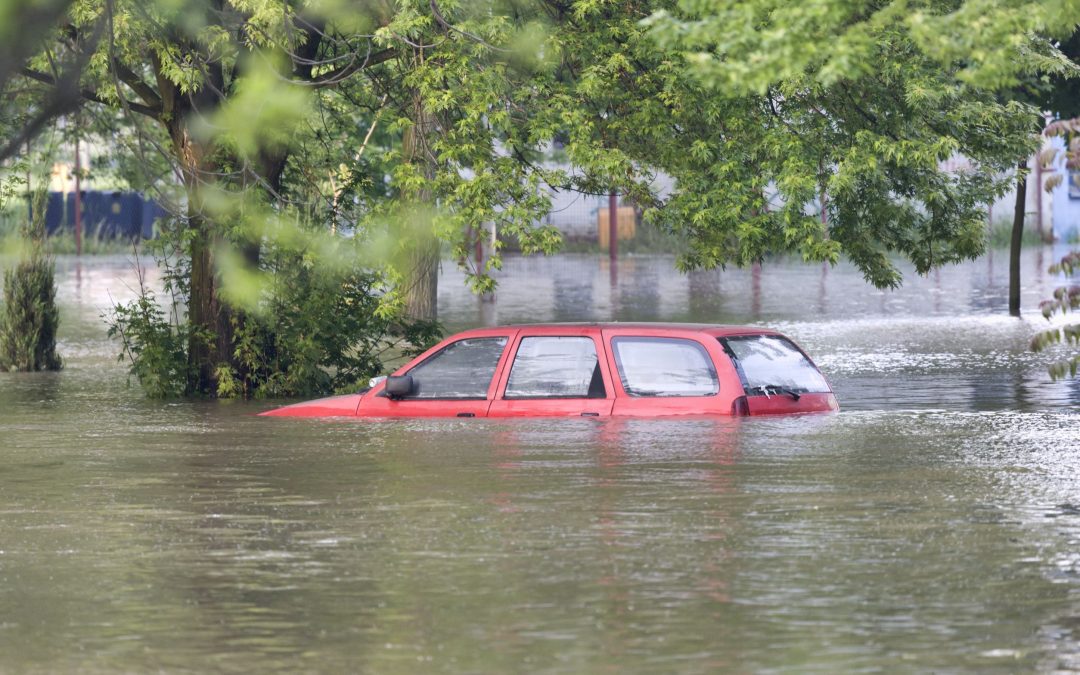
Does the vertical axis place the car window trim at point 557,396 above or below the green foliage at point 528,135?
below

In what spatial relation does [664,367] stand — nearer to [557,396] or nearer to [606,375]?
[606,375]

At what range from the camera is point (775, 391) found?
1330cm

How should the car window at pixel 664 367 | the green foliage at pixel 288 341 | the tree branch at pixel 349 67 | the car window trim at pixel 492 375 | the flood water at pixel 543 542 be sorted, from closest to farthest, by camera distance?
1. the flood water at pixel 543 542
2. the car window at pixel 664 367
3. the car window trim at pixel 492 375
4. the tree branch at pixel 349 67
5. the green foliage at pixel 288 341

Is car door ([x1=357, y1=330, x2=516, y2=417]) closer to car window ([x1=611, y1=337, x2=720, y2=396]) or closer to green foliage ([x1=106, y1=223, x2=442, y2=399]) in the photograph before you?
car window ([x1=611, y1=337, x2=720, y2=396])

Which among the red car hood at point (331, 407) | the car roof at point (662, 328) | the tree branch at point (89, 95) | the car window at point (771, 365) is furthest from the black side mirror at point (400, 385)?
the tree branch at point (89, 95)

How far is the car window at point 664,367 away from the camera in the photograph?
43.0 feet

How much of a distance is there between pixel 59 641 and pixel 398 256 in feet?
32.3

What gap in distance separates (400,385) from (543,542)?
4.22 m

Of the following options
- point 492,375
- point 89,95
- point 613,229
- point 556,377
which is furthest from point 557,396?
point 613,229

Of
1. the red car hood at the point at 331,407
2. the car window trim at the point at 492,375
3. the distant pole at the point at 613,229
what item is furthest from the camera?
the distant pole at the point at 613,229

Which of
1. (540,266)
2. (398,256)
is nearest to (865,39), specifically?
(398,256)

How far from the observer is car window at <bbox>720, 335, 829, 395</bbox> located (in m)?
13.2

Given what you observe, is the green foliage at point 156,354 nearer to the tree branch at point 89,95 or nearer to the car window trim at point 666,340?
the tree branch at point 89,95

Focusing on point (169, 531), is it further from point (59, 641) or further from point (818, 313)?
point (818, 313)
